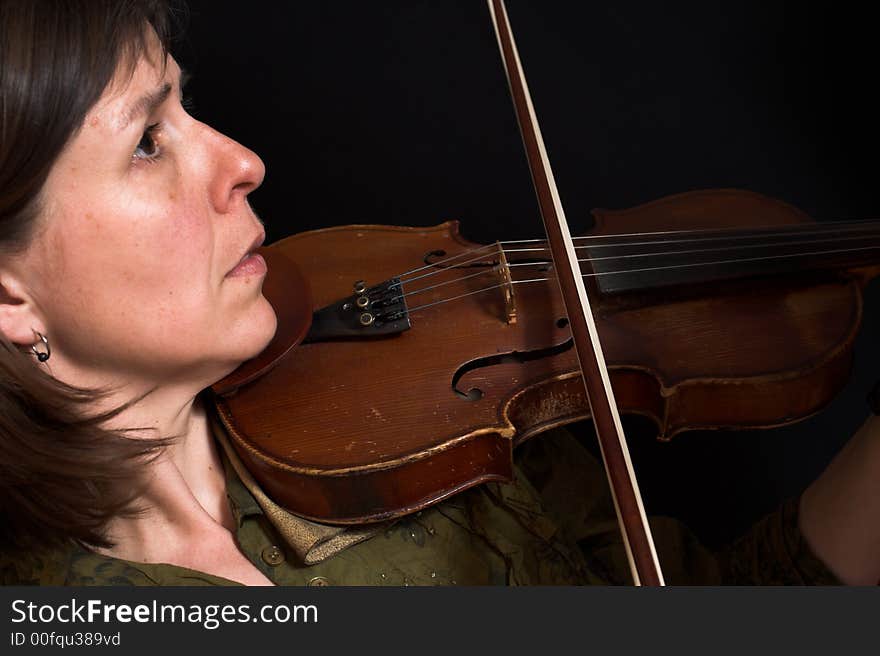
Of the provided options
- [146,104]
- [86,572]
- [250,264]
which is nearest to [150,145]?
[146,104]

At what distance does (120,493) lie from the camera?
927mm

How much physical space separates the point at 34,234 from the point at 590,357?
517mm

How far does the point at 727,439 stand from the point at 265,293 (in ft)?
2.79

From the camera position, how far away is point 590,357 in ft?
2.83

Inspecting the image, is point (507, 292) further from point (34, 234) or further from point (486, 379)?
point (34, 234)

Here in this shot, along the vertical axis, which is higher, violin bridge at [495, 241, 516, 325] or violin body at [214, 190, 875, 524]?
violin bridge at [495, 241, 516, 325]

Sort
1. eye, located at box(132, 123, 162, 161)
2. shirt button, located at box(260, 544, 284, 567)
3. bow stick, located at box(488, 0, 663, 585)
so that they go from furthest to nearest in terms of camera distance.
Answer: shirt button, located at box(260, 544, 284, 567)
eye, located at box(132, 123, 162, 161)
bow stick, located at box(488, 0, 663, 585)

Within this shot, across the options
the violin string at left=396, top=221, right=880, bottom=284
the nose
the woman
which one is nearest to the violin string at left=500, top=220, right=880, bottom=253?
the violin string at left=396, top=221, right=880, bottom=284

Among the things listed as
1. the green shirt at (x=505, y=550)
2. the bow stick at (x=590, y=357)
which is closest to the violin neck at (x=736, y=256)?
the bow stick at (x=590, y=357)

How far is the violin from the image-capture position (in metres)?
0.97

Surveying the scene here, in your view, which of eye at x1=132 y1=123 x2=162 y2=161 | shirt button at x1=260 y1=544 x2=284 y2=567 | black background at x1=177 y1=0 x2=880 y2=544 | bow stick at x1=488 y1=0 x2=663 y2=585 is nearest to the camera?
bow stick at x1=488 y1=0 x2=663 y2=585

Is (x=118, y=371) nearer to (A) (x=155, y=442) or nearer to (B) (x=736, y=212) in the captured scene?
(A) (x=155, y=442)

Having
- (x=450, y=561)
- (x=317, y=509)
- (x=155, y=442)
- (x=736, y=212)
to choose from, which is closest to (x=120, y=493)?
(x=155, y=442)

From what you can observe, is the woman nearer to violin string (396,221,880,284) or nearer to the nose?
the nose
